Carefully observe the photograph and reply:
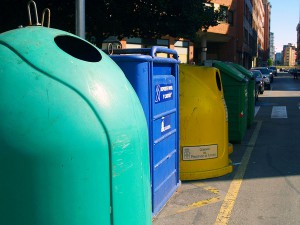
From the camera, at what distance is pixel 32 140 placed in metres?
1.97

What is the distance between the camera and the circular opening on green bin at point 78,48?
2.59 meters

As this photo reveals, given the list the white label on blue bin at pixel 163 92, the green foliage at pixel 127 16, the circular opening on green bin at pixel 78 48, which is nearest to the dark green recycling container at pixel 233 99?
the green foliage at pixel 127 16

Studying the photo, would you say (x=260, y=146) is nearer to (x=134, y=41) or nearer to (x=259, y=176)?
(x=259, y=176)

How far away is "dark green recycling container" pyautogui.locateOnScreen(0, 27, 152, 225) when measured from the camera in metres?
1.98

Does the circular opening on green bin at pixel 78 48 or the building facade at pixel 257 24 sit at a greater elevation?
the building facade at pixel 257 24

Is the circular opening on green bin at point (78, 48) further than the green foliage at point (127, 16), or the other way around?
the green foliage at point (127, 16)

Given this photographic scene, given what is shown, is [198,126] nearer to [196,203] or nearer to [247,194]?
[247,194]

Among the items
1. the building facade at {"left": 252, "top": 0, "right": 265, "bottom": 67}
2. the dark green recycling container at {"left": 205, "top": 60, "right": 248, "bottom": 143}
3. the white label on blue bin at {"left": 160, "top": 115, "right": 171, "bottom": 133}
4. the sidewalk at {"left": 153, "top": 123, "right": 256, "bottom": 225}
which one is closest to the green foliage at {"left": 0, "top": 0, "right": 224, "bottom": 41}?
the dark green recycling container at {"left": 205, "top": 60, "right": 248, "bottom": 143}

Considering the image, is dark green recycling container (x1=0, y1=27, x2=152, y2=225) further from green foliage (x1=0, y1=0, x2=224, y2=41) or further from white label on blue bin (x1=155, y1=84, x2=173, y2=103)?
green foliage (x1=0, y1=0, x2=224, y2=41)

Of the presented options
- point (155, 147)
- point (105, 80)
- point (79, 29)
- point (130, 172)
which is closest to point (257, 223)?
point (155, 147)

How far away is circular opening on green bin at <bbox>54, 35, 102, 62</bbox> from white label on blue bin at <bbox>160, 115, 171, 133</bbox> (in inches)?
→ 73.4

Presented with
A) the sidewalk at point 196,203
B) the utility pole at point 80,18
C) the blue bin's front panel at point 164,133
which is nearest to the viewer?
the blue bin's front panel at point 164,133

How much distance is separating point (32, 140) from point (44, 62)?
0.43 metres

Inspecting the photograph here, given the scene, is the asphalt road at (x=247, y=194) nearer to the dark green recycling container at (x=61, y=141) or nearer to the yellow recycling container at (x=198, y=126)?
the yellow recycling container at (x=198, y=126)
